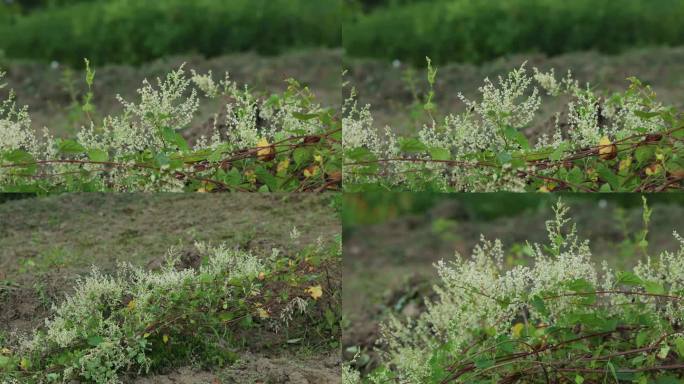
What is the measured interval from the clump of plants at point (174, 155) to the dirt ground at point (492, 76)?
61cm

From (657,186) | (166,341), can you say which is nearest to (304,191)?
(166,341)

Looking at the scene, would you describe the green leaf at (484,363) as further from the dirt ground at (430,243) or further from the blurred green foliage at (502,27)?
the blurred green foliage at (502,27)

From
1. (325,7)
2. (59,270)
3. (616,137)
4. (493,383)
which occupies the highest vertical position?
(325,7)

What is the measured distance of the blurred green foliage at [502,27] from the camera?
5383 millimetres

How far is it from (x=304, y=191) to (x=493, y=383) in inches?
42.1

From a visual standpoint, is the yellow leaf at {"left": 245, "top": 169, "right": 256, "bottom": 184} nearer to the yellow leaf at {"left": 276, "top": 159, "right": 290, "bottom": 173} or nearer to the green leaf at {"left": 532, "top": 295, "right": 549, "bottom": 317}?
the yellow leaf at {"left": 276, "top": 159, "right": 290, "bottom": 173}

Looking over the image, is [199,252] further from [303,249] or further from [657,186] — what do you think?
[657,186]

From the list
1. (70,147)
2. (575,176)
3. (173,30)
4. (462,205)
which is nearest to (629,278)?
(575,176)

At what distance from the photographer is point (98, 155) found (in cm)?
357

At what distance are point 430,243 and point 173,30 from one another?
1.89m

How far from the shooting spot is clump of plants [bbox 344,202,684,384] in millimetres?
3225

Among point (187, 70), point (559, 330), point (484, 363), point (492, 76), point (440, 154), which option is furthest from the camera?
point (187, 70)

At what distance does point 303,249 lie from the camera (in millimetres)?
3615

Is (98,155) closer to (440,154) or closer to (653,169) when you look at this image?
(440,154)
